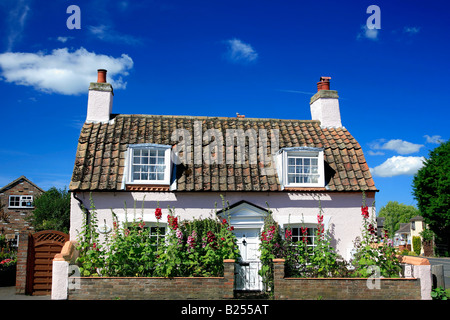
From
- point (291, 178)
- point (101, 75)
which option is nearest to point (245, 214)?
point (291, 178)

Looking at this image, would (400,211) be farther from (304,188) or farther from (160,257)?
(160,257)

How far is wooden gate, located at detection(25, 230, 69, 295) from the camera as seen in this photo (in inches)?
523

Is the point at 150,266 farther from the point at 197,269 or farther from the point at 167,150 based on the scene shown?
the point at 167,150

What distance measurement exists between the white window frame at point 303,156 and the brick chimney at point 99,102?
24.4 feet

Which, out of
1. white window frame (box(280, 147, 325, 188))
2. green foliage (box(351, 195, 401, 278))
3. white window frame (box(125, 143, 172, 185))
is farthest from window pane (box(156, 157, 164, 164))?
green foliage (box(351, 195, 401, 278))

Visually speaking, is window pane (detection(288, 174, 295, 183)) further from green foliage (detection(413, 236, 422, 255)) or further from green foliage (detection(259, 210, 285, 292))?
green foliage (detection(413, 236, 422, 255))

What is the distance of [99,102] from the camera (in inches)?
624

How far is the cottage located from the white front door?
0.11ft

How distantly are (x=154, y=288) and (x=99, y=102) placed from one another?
8.69m

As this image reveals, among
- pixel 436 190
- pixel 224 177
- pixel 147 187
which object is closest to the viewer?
pixel 147 187

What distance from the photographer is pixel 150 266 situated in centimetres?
1061

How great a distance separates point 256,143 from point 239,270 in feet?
16.6

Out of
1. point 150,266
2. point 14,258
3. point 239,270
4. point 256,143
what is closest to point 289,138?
point 256,143

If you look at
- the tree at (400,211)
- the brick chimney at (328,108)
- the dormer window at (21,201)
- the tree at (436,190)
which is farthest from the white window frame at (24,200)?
the tree at (400,211)
